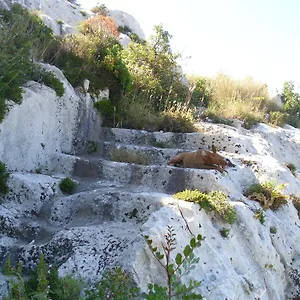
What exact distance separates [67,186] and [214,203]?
8.35 feet

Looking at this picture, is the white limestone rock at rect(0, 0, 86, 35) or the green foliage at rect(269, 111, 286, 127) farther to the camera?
the white limestone rock at rect(0, 0, 86, 35)

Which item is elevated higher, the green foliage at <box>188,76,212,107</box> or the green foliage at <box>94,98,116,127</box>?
the green foliage at <box>188,76,212,107</box>

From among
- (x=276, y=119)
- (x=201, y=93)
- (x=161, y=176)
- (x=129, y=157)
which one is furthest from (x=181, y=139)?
(x=201, y=93)

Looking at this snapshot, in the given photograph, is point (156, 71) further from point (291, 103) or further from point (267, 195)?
point (267, 195)

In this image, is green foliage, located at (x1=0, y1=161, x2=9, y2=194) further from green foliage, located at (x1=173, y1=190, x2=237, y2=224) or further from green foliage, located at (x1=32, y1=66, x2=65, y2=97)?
green foliage, located at (x1=32, y1=66, x2=65, y2=97)

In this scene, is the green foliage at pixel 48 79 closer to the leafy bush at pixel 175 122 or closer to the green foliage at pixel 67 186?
the green foliage at pixel 67 186

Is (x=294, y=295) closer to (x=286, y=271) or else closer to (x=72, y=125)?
(x=286, y=271)

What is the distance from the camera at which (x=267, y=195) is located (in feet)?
25.3

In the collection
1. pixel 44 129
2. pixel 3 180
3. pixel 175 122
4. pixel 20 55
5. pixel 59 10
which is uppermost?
pixel 20 55

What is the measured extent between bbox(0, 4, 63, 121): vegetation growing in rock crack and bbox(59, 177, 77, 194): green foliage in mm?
1468

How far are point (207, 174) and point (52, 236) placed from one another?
3.05 meters

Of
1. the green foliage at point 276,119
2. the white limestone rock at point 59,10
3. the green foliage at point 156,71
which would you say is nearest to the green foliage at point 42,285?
the green foliage at point 156,71

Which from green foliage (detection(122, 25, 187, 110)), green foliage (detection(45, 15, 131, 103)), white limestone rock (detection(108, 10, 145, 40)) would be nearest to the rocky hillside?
green foliage (detection(45, 15, 131, 103))

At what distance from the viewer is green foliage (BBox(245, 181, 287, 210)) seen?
7.52 metres
